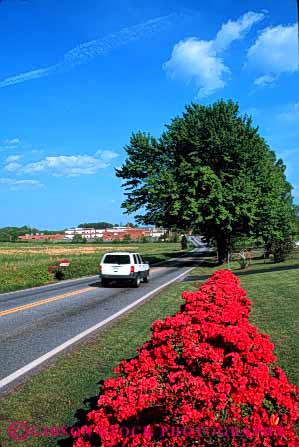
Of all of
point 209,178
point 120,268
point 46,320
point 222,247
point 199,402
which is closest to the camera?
point 199,402

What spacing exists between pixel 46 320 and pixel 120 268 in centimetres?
1032

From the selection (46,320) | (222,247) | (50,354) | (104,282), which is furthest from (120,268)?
(222,247)

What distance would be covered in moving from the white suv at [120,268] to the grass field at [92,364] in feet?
26.5

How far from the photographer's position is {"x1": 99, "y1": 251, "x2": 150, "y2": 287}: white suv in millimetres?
22250

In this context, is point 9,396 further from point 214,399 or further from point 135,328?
point 135,328

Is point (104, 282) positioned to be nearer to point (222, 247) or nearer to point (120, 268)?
point (120, 268)

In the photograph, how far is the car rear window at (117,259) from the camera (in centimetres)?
2273

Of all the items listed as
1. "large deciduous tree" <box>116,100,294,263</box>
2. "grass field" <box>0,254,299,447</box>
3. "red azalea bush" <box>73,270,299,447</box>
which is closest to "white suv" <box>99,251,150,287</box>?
"grass field" <box>0,254,299,447</box>

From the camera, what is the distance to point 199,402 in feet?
11.1

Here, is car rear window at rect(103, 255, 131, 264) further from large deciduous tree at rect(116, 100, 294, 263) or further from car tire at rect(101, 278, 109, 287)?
large deciduous tree at rect(116, 100, 294, 263)

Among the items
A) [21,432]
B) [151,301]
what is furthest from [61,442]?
[151,301]

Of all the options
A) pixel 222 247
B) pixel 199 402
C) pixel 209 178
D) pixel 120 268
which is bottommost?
pixel 199 402

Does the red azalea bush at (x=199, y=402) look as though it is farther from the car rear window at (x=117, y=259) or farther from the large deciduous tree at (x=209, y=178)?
the large deciduous tree at (x=209, y=178)

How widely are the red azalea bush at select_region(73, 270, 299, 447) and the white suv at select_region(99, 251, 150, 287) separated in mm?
17704
